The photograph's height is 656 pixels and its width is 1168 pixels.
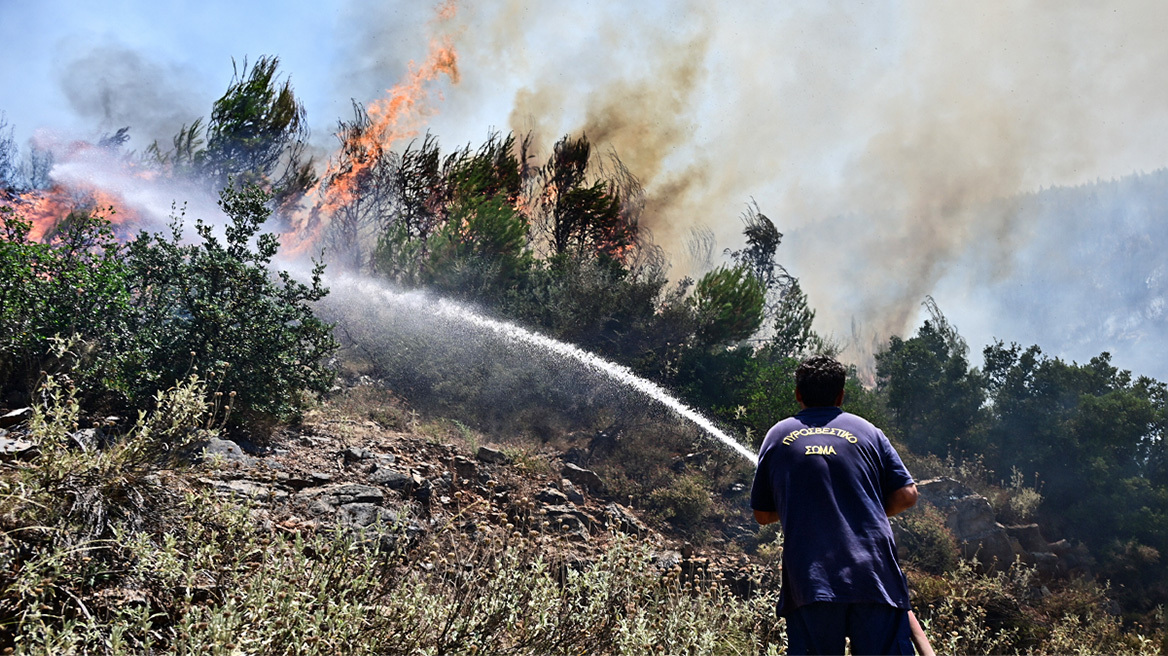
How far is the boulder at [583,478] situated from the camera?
10.1 metres

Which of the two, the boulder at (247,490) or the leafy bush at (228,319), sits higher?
the leafy bush at (228,319)

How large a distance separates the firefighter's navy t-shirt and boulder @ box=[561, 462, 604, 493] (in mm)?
7337

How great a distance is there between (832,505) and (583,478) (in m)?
7.77

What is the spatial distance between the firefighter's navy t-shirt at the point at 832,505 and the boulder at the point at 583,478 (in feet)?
24.1

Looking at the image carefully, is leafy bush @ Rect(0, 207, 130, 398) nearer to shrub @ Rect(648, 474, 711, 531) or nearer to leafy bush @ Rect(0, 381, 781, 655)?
leafy bush @ Rect(0, 381, 781, 655)

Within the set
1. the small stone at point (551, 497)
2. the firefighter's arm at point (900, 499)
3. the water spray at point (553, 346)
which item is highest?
the water spray at point (553, 346)

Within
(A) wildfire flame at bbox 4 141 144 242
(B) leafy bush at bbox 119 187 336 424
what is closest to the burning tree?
(A) wildfire flame at bbox 4 141 144 242

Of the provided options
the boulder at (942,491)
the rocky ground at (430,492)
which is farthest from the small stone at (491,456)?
the boulder at (942,491)

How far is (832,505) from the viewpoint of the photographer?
2691mm

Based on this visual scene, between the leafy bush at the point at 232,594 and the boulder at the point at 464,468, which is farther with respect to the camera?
the boulder at the point at 464,468

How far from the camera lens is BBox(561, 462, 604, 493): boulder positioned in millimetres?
10133

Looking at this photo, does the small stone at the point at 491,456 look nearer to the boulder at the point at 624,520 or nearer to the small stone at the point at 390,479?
the boulder at the point at 624,520

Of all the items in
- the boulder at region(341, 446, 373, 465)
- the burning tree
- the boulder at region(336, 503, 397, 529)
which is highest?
the burning tree

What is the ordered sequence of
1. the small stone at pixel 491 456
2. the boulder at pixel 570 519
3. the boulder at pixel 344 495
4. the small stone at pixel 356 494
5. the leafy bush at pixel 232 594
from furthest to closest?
the small stone at pixel 491 456
the boulder at pixel 570 519
the small stone at pixel 356 494
the boulder at pixel 344 495
the leafy bush at pixel 232 594
